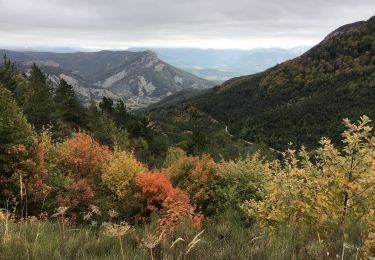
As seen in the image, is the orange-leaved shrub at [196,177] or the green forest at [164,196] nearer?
the green forest at [164,196]

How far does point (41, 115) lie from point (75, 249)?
179 ft

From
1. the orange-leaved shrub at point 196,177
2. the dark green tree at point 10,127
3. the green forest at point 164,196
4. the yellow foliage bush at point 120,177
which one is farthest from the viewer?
the orange-leaved shrub at point 196,177

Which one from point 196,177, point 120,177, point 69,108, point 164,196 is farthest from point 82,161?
point 69,108

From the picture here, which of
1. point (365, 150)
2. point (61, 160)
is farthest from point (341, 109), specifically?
point (365, 150)

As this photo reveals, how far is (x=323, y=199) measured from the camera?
8.97 m

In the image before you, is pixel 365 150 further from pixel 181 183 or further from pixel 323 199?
pixel 181 183

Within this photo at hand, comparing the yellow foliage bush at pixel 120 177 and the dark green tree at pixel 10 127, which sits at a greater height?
the dark green tree at pixel 10 127

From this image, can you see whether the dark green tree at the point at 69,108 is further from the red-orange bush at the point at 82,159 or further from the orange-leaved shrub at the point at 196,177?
the orange-leaved shrub at the point at 196,177

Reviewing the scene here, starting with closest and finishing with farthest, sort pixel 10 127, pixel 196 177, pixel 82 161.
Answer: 1. pixel 10 127
2. pixel 82 161
3. pixel 196 177

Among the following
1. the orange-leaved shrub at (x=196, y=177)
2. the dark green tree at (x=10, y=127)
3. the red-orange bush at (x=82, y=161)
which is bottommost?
the orange-leaved shrub at (x=196, y=177)

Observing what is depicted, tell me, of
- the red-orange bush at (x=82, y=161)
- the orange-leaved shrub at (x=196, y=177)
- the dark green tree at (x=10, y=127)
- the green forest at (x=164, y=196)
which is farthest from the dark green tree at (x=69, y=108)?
the dark green tree at (x=10, y=127)

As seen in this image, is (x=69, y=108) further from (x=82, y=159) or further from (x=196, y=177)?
(x=196, y=177)

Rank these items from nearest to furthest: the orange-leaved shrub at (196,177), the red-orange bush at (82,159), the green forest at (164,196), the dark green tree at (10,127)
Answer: the green forest at (164,196)
the dark green tree at (10,127)
the red-orange bush at (82,159)
the orange-leaved shrub at (196,177)

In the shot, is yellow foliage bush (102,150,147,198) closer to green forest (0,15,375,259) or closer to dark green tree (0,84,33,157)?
green forest (0,15,375,259)
